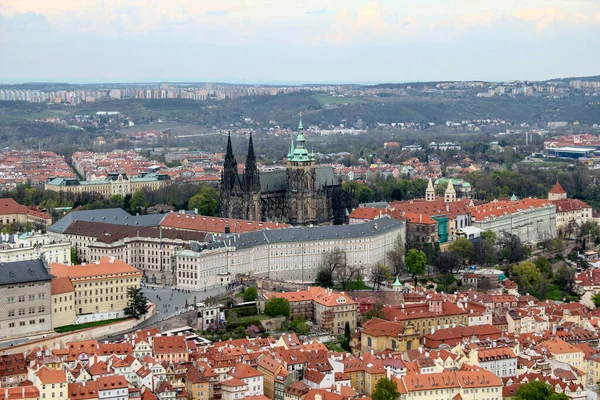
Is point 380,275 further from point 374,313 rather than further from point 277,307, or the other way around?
point 277,307

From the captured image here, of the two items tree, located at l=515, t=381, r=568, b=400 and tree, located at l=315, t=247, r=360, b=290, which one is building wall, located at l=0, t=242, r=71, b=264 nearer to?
tree, located at l=315, t=247, r=360, b=290

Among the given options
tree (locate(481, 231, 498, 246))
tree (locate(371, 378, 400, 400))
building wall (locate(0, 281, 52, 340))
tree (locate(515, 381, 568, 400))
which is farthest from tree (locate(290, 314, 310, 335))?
tree (locate(481, 231, 498, 246))

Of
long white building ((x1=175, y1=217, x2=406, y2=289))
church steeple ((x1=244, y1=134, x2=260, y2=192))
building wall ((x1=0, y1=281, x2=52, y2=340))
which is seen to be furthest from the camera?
church steeple ((x1=244, y1=134, x2=260, y2=192))

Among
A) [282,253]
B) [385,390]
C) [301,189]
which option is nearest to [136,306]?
[282,253]

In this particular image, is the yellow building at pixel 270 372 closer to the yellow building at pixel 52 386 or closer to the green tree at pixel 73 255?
the yellow building at pixel 52 386

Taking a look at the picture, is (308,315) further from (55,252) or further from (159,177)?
(159,177)

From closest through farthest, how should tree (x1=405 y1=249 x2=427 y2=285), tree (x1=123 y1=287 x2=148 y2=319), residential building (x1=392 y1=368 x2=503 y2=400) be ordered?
residential building (x1=392 y1=368 x2=503 y2=400) → tree (x1=123 y1=287 x2=148 y2=319) → tree (x1=405 y1=249 x2=427 y2=285)
